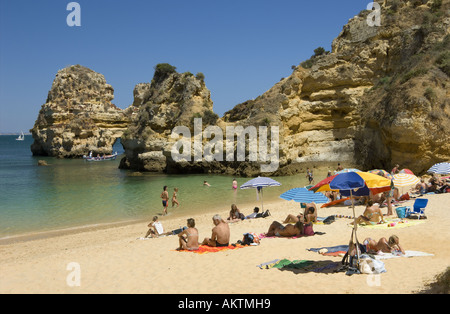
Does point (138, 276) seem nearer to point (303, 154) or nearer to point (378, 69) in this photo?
point (303, 154)

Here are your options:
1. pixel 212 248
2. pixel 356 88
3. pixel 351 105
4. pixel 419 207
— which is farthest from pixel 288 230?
pixel 356 88

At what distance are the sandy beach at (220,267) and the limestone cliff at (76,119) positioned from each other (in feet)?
164

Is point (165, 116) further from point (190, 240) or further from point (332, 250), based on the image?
point (332, 250)

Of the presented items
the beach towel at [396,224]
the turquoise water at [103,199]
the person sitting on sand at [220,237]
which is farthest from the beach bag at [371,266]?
the turquoise water at [103,199]

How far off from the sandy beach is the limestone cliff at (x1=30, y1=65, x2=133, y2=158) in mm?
50016

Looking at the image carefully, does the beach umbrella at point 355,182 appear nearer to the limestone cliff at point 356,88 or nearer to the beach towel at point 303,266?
the beach towel at point 303,266

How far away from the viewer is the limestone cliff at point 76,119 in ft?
195

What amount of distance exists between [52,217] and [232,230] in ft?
32.8

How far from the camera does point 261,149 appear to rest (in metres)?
28.4

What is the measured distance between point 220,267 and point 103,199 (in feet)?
50.5

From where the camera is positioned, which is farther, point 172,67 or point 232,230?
point 172,67

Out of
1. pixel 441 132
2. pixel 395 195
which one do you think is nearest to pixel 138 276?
pixel 395 195

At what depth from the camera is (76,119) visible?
59.4 meters

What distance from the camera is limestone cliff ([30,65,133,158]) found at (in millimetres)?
59406
